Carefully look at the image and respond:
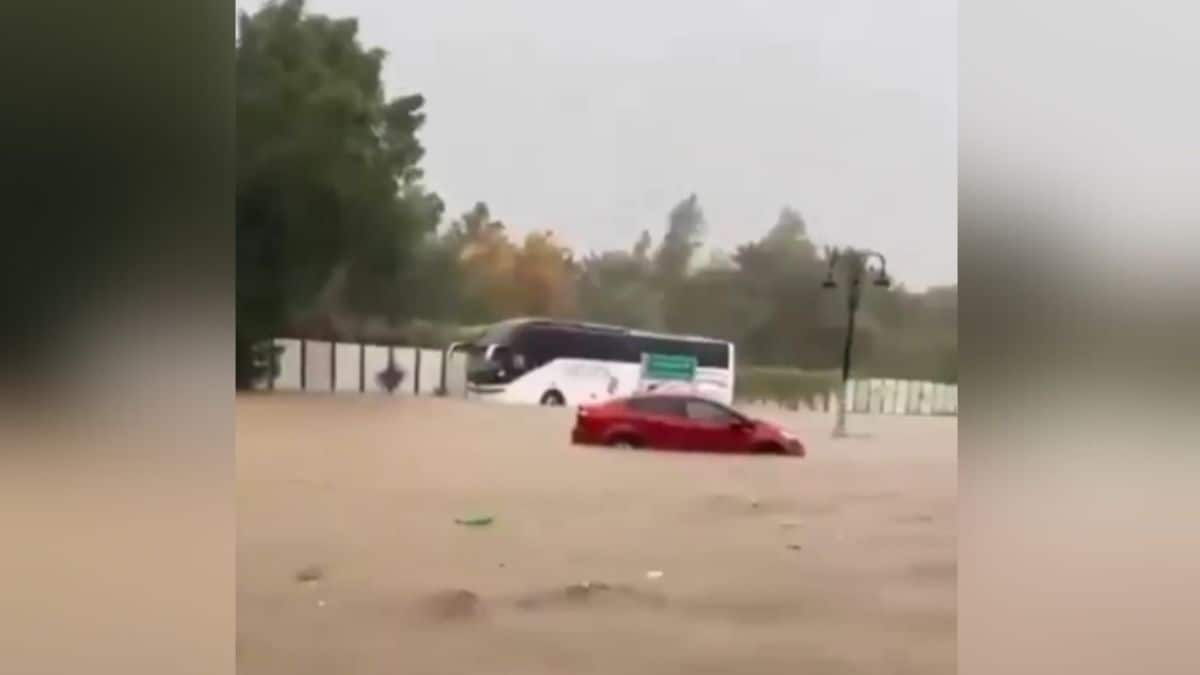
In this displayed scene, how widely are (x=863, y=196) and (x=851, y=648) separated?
0.35 metres

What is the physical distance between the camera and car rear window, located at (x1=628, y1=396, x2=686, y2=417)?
0.98m

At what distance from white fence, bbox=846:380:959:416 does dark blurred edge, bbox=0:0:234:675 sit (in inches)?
19.0

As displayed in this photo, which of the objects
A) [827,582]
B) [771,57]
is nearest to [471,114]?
[771,57]

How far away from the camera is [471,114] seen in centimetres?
97

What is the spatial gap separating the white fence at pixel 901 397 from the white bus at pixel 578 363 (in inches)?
3.9

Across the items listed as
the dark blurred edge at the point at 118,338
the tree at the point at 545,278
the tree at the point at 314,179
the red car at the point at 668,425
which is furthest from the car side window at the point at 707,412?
the dark blurred edge at the point at 118,338

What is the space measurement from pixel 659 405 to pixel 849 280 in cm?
18

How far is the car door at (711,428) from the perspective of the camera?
981 millimetres

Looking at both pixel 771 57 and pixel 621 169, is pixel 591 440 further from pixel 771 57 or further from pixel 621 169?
pixel 771 57

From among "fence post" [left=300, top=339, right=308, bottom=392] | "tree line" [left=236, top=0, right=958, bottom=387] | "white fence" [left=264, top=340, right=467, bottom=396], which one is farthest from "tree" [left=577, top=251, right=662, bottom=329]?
"fence post" [left=300, top=339, right=308, bottom=392]

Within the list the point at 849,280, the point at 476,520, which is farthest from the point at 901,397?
the point at 476,520

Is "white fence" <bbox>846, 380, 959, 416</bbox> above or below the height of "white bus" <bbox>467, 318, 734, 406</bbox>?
below

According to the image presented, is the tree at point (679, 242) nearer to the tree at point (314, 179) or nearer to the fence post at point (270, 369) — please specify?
the tree at point (314, 179)

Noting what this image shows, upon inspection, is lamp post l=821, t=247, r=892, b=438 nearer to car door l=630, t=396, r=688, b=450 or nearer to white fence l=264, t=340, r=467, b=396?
car door l=630, t=396, r=688, b=450
